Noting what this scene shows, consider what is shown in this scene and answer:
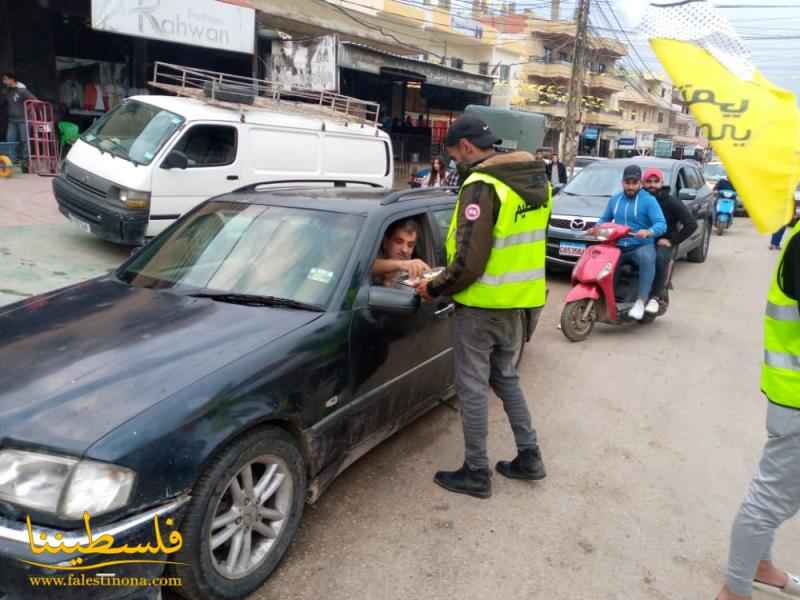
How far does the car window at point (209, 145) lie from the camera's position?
809 cm

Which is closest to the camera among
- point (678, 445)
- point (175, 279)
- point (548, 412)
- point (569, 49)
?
point (175, 279)

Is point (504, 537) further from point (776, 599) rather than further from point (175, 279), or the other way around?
point (175, 279)

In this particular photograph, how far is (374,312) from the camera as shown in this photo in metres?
3.26

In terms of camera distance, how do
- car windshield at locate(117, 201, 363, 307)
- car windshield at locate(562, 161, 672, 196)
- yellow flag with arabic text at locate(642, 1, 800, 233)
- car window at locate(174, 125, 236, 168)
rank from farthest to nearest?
car windshield at locate(562, 161, 672, 196)
car window at locate(174, 125, 236, 168)
car windshield at locate(117, 201, 363, 307)
yellow flag with arabic text at locate(642, 1, 800, 233)

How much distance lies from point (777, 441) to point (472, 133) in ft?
6.41

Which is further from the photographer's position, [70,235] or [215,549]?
[70,235]

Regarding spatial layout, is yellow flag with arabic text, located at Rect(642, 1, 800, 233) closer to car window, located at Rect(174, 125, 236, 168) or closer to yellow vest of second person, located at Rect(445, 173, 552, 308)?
yellow vest of second person, located at Rect(445, 173, 552, 308)

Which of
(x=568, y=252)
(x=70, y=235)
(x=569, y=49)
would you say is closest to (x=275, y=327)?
(x=568, y=252)

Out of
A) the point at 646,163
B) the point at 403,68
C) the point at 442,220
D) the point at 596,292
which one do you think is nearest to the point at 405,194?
the point at 442,220

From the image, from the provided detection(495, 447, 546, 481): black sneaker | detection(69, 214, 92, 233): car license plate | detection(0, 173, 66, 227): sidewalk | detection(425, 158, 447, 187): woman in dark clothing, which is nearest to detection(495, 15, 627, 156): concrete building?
detection(425, 158, 447, 187): woman in dark clothing

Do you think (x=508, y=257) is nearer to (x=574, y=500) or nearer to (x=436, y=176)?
(x=574, y=500)

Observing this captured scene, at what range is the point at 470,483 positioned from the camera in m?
3.43

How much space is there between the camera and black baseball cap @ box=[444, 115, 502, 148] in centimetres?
326

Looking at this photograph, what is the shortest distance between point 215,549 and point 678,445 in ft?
10.2
